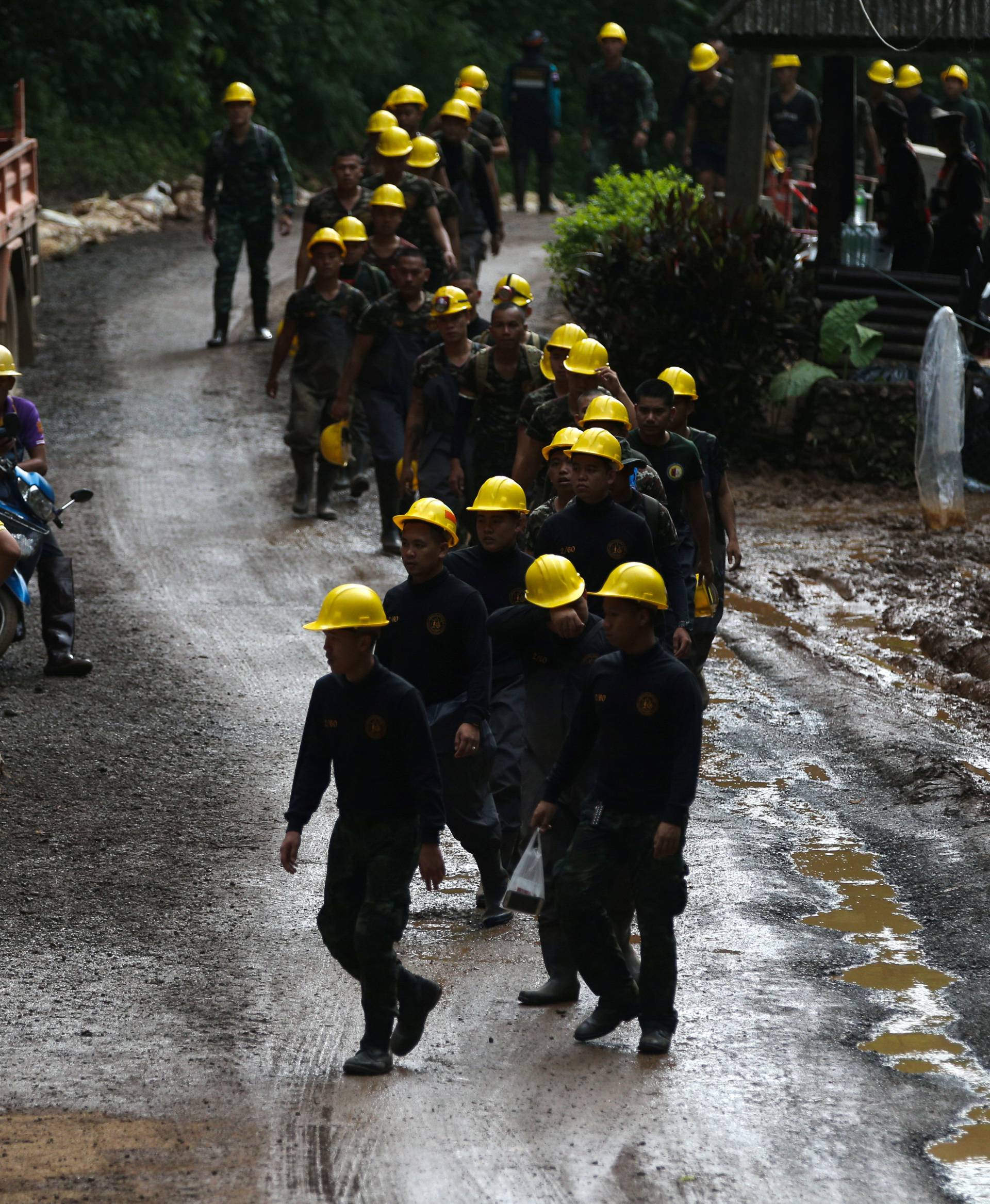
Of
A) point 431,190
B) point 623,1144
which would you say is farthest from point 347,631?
point 431,190

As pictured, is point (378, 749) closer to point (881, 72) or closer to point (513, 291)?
point (513, 291)

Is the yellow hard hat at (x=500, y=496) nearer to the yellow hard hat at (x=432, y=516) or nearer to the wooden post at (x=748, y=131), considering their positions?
the yellow hard hat at (x=432, y=516)

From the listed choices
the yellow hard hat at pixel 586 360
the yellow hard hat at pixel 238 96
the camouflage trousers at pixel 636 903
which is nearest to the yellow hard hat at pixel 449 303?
the yellow hard hat at pixel 586 360

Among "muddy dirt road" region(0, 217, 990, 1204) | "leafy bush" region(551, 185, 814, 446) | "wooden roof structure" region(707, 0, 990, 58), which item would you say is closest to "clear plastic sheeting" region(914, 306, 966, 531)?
"muddy dirt road" region(0, 217, 990, 1204)

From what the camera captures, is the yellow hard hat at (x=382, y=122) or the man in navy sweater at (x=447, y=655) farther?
the yellow hard hat at (x=382, y=122)

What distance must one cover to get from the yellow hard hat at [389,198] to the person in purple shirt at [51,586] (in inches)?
158

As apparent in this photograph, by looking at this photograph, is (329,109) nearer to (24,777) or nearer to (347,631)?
(24,777)

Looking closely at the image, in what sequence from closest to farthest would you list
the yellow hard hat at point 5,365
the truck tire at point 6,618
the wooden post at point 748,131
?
the yellow hard hat at point 5,365 < the truck tire at point 6,618 < the wooden post at point 748,131

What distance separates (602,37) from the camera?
2328cm

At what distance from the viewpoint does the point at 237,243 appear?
18656 mm

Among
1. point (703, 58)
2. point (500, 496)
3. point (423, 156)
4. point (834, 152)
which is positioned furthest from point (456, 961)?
point (703, 58)

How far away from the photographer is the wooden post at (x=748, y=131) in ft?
55.4

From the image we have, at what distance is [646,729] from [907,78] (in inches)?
693

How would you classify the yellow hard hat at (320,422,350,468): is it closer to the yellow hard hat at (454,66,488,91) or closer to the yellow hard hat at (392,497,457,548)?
the yellow hard hat at (392,497,457,548)
